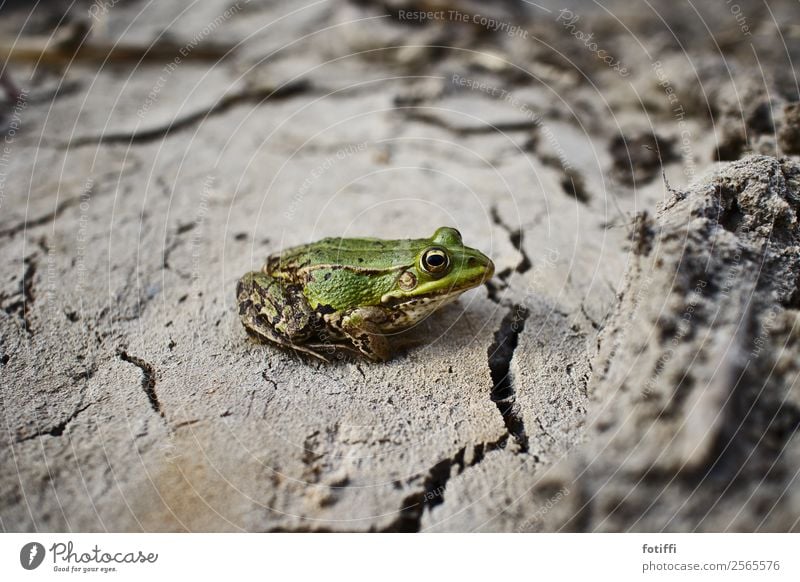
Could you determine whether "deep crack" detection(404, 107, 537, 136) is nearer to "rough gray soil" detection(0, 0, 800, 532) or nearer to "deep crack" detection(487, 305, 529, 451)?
"rough gray soil" detection(0, 0, 800, 532)

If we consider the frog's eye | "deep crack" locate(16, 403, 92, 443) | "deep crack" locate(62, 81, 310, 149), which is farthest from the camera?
"deep crack" locate(62, 81, 310, 149)

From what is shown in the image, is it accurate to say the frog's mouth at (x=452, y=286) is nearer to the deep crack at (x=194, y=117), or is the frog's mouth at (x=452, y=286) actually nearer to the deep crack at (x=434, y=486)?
the deep crack at (x=434, y=486)

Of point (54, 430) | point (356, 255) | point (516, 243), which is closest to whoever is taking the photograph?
point (54, 430)

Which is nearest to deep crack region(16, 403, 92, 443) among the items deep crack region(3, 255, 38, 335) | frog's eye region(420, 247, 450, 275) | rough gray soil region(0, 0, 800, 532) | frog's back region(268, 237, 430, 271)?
rough gray soil region(0, 0, 800, 532)

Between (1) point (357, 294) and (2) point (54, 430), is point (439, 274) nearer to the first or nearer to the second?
(1) point (357, 294)

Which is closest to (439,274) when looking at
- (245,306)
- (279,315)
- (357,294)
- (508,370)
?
(357,294)
